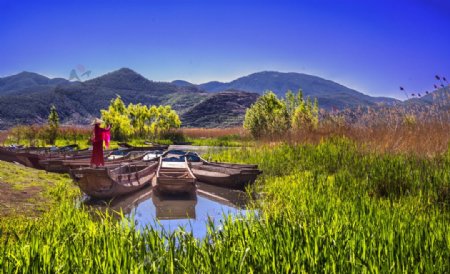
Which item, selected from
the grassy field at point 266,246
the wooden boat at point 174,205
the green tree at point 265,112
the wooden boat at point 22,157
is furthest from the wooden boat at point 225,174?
the green tree at point 265,112

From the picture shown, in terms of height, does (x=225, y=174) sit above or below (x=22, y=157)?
below

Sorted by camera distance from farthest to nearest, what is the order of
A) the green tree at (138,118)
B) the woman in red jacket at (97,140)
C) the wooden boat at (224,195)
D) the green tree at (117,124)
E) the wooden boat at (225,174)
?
1. the green tree at (138,118)
2. the green tree at (117,124)
3. the woman in red jacket at (97,140)
4. the wooden boat at (225,174)
5. the wooden boat at (224,195)

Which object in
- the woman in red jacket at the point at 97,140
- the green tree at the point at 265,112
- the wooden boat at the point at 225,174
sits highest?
the green tree at the point at 265,112

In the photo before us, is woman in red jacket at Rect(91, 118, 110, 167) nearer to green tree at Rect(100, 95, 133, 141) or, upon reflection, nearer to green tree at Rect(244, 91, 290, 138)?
→ green tree at Rect(244, 91, 290, 138)

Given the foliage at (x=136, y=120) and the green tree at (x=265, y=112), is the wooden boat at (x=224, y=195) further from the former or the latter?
the foliage at (x=136, y=120)

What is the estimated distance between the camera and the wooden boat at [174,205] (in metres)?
12.1

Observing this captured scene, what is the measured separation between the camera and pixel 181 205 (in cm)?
1375

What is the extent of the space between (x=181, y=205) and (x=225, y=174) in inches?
151

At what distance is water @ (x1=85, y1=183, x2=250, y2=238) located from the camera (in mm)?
11453

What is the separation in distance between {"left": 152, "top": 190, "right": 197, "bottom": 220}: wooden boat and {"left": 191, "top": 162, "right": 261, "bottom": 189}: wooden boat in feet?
6.02

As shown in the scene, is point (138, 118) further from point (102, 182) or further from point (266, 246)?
point (266, 246)

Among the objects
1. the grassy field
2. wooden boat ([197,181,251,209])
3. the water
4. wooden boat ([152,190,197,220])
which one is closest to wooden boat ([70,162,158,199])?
the water

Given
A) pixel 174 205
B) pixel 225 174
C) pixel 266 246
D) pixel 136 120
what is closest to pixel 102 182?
pixel 174 205

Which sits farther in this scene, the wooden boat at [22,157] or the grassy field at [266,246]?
the wooden boat at [22,157]
